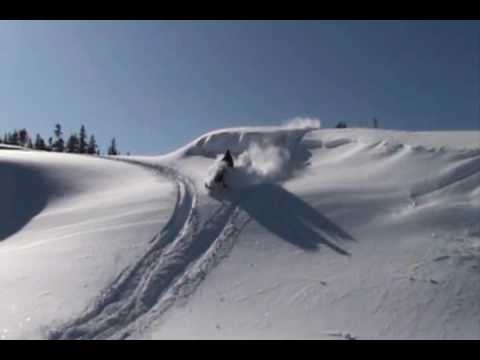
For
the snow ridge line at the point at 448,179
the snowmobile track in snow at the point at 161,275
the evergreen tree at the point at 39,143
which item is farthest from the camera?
the evergreen tree at the point at 39,143

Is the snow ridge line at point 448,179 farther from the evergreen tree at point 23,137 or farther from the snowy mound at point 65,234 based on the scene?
the evergreen tree at point 23,137

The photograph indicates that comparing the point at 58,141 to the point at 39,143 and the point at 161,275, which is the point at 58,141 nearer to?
the point at 39,143

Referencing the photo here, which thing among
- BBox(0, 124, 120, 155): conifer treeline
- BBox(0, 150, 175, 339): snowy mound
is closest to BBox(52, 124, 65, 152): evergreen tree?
BBox(0, 124, 120, 155): conifer treeline

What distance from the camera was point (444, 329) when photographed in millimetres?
4984

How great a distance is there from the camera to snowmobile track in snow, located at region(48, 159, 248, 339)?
5328mm

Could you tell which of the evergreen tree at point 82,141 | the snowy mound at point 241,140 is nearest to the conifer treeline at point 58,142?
the evergreen tree at point 82,141

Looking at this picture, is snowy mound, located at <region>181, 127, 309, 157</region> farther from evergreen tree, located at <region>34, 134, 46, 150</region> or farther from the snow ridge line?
evergreen tree, located at <region>34, 134, 46, 150</region>

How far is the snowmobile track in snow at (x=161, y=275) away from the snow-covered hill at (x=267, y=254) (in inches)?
1.1

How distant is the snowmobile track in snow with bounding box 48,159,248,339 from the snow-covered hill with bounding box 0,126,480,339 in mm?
29

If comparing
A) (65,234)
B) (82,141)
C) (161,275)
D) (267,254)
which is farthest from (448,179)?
(82,141)

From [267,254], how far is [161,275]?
221cm

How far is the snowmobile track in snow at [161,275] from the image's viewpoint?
5.33 meters
